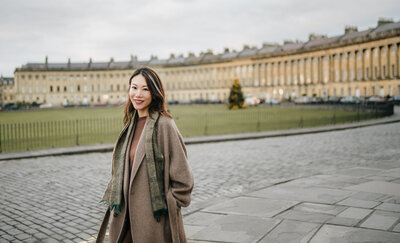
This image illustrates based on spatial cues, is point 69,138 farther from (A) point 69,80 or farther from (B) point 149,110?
(A) point 69,80

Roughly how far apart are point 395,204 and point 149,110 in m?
4.61

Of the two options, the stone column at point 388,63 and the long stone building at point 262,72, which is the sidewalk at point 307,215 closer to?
the long stone building at point 262,72

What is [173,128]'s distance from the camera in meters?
3.10

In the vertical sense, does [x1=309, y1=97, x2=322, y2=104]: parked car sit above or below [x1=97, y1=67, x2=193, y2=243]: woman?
above

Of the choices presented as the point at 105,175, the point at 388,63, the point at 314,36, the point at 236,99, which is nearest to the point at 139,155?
the point at 105,175

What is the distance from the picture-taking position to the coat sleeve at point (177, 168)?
9.84ft

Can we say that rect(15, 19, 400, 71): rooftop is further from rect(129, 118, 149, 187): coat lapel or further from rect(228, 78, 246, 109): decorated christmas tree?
rect(129, 118, 149, 187): coat lapel

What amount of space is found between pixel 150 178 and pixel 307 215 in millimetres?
3302

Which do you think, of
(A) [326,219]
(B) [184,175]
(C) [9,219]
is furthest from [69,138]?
(B) [184,175]

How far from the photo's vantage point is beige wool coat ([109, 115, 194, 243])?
3.00 m

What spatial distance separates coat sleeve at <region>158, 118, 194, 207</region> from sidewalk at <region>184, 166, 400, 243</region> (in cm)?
188

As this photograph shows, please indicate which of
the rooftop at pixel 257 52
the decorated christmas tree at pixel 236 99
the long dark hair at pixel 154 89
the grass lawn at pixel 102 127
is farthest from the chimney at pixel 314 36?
the long dark hair at pixel 154 89

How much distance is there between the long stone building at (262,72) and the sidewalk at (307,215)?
197 feet

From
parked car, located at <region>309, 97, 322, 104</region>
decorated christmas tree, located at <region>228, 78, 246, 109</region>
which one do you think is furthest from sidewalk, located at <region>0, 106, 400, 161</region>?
decorated christmas tree, located at <region>228, 78, 246, 109</region>
